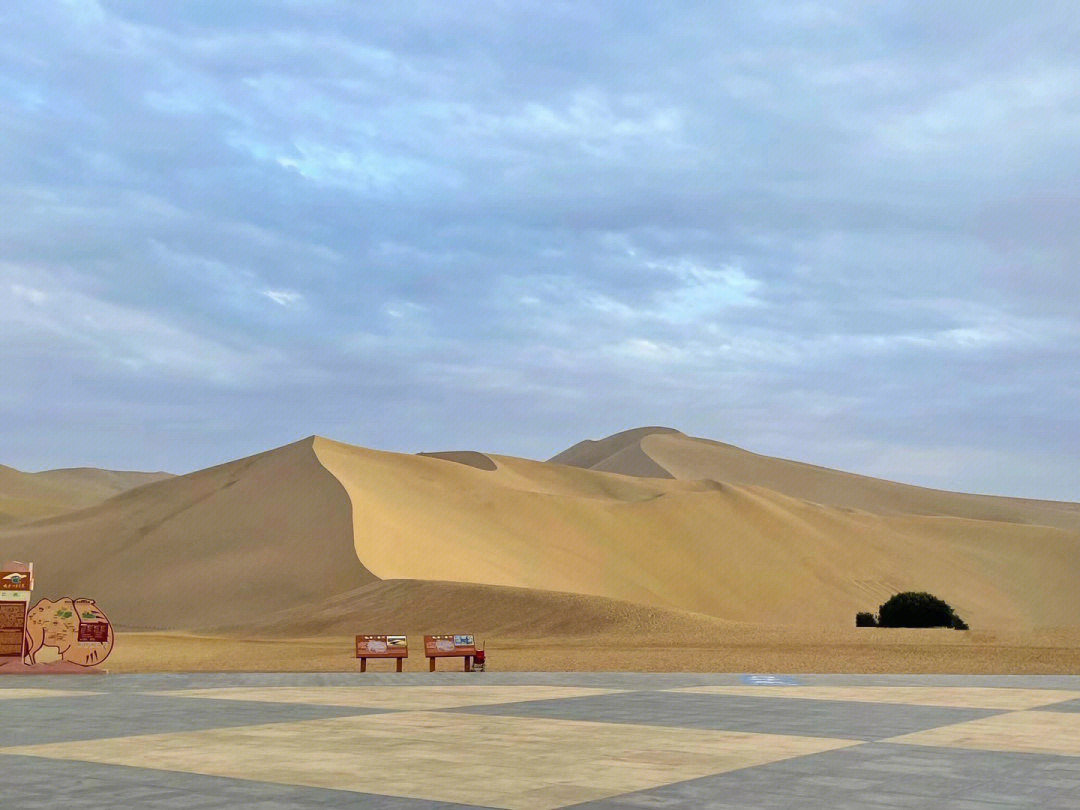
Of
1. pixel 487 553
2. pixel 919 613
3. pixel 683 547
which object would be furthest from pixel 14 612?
pixel 683 547

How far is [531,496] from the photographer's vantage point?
278 ft

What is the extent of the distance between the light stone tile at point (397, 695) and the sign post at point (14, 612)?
6559 mm

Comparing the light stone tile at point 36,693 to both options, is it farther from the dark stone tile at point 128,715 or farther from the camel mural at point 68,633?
the camel mural at point 68,633

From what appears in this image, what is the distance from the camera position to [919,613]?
169 feet

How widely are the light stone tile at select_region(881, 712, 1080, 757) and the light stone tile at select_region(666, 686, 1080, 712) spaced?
62.2 inches

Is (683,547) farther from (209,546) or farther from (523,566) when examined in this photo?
(209,546)

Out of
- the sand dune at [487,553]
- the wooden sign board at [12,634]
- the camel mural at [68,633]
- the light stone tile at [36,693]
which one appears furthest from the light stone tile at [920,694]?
the sand dune at [487,553]

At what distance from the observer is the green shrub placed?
5156cm

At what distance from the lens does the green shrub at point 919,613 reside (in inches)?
2030

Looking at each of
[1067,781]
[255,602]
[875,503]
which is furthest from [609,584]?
[875,503]

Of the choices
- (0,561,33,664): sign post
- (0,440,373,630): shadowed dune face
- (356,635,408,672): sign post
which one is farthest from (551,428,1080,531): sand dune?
(0,561,33,664): sign post

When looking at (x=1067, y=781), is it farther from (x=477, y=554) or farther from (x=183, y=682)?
(x=477, y=554)

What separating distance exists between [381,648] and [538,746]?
47.7ft

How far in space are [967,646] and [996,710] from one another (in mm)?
19033
